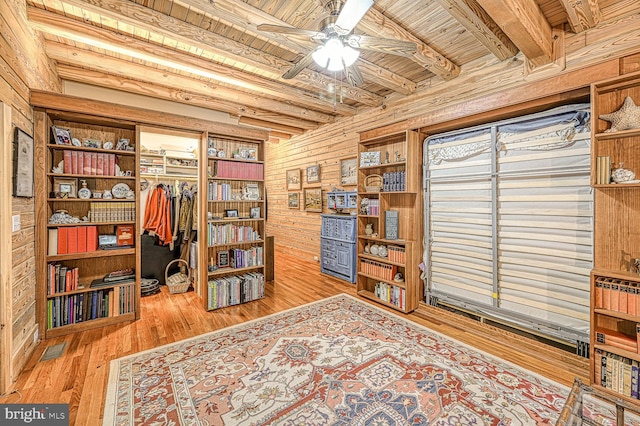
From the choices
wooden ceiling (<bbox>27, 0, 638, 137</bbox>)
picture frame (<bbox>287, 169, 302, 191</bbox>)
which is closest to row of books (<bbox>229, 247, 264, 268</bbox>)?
wooden ceiling (<bbox>27, 0, 638, 137</bbox>)

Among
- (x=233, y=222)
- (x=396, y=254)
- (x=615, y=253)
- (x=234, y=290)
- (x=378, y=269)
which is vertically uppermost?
(x=233, y=222)

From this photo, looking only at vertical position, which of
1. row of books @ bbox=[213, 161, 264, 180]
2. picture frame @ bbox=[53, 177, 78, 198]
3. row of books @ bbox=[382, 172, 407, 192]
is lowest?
picture frame @ bbox=[53, 177, 78, 198]

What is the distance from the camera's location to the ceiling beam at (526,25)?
6.93 feet

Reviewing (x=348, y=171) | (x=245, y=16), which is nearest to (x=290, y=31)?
(x=245, y=16)

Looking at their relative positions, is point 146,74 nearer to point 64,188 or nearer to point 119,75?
point 119,75

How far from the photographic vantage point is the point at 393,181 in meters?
3.83

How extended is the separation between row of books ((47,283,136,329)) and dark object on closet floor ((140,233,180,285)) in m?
1.25

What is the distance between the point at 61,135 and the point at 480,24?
4459 millimetres

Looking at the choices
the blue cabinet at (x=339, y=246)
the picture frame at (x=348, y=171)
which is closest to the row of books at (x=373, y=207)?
the blue cabinet at (x=339, y=246)

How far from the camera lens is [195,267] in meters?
4.36

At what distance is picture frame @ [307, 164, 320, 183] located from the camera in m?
6.11

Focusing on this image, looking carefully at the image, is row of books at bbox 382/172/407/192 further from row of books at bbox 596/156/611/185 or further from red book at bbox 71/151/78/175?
red book at bbox 71/151/78/175

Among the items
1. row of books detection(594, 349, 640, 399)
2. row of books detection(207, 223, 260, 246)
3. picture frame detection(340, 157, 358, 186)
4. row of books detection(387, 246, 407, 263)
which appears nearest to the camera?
row of books detection(594, 349, 640, 399)

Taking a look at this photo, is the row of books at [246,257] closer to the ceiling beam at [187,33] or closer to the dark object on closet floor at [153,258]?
the dark object on closet floor at [153,258]
